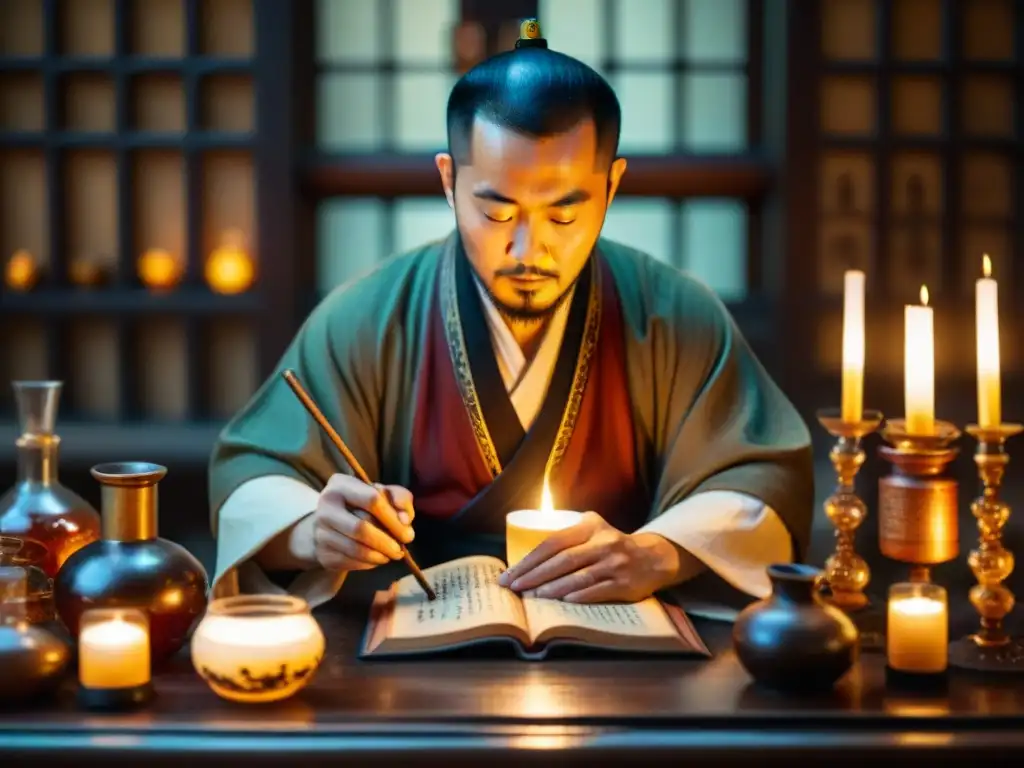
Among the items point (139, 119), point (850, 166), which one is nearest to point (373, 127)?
point (139, 119)

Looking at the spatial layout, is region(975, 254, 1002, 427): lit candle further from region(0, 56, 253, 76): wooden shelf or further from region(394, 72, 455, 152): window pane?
region(0, 56, 253, 76): wooden shelf

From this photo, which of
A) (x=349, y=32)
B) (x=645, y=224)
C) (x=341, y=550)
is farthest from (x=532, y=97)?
(x=349, y=32)

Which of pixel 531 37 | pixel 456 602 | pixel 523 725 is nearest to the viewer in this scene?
pixel 523 725

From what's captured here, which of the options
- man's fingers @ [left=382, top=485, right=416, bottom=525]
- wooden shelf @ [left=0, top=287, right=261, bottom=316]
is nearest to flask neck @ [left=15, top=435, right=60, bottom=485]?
man's fingers @ [left=382, top=485, right=416, bottom=525]

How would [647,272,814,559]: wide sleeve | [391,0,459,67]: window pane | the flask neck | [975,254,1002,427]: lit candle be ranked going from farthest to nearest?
1. [391,0,459,67]: window pane
2. [647,272,814,559]: wide sleeve
3. the flask neck
4. [975,254,1002,427]: lit candle

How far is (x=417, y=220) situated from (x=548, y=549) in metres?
2.36

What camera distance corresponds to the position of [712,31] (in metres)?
4.08

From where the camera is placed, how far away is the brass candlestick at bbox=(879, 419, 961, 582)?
174 centimetres

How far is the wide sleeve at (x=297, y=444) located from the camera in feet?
6.56

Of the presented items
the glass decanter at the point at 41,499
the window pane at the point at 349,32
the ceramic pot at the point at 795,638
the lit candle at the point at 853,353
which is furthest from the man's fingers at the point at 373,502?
→ the window pane at the point at 349,32

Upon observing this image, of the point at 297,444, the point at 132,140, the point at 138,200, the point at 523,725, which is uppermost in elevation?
the point at 132,140

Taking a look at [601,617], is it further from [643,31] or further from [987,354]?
[643,31]

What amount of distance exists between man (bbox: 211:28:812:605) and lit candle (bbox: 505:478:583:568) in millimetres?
29

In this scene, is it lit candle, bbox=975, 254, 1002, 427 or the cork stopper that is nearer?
the cork stopper
